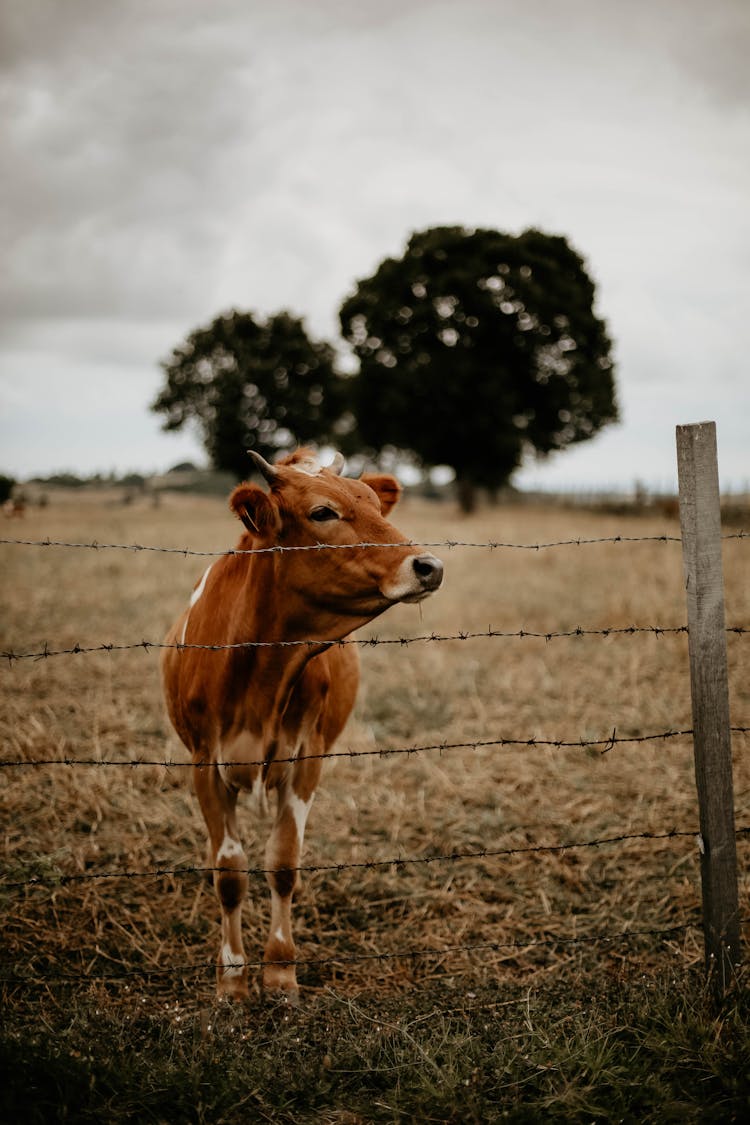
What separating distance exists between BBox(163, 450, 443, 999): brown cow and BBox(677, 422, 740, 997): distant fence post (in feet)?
3.40

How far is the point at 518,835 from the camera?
4727 millimetres

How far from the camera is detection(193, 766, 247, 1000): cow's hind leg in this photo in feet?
11.5

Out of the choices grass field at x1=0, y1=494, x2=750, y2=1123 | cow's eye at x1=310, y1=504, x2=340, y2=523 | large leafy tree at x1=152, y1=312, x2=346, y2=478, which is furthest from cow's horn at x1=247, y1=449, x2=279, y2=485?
large leafy tree at x1=152, y1=312, x2=346, y2=478

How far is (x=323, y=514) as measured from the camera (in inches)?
126

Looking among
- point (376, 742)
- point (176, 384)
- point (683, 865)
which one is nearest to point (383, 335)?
point (176, 384)

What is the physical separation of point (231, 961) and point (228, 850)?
48 centimetres

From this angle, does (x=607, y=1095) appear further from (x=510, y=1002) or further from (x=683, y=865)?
(x=683, y=865)

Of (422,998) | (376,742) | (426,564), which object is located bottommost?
(422,998)

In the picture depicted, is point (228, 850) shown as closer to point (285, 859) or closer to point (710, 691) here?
point (285, 859)

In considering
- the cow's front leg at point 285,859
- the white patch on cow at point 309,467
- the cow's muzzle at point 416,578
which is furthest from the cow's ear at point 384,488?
the cow's front leg at point 285,859

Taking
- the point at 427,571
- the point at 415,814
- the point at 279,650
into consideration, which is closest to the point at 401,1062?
the point at 279,650

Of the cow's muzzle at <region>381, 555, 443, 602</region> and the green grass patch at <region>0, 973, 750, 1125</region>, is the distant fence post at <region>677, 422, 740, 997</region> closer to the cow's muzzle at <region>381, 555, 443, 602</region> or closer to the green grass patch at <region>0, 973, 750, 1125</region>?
the green grass patch at <region>0, 973, 750, 1125</region>

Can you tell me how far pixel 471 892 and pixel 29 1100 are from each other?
247 cm

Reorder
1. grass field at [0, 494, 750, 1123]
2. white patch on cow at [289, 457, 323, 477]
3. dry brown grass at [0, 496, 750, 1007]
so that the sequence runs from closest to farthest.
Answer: grass field at [0, 494, 750, 1123], white patch on cow at [289, 457, 323, 477], dry brown grass at [0, 496, 750, 1007]
